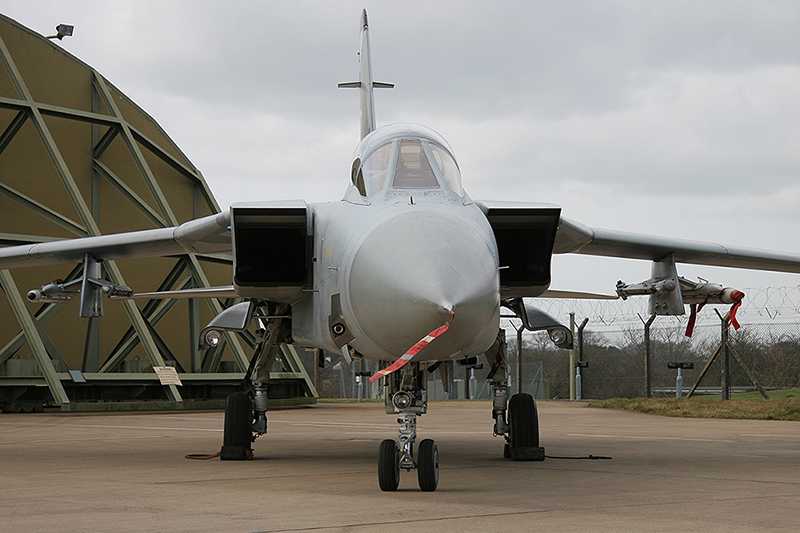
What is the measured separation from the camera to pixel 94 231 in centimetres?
2292

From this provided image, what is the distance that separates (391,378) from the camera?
24.7ft

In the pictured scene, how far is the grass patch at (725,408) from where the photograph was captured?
18047 millimetres

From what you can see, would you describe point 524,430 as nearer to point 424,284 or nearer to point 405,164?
point 405,164

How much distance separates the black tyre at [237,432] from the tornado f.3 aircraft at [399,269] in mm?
16

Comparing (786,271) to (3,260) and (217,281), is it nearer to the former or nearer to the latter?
(3,260)

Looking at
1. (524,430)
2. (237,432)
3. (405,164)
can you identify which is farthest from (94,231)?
(405,164)

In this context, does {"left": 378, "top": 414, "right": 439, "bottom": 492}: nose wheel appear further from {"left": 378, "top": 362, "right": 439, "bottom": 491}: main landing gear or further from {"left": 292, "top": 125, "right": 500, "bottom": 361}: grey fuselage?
{"left": 292, "top": 125, "right": 500, "bottom": 361}: grey fuselage

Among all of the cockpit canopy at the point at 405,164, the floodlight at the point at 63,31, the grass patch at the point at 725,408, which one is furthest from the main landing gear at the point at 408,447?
the floodlight at the point at 63,31

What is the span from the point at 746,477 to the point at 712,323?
15.9 meters

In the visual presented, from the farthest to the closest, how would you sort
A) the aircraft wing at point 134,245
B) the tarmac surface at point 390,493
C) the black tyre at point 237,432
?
the aircraft wing at point 134,245 → the black tyre at point 237,432 → the tarmac surface at point 390,493

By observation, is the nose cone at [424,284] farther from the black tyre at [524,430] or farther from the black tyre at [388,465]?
the black tyre at [524,430]

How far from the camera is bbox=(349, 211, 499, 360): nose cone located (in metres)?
6.12

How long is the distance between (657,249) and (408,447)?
215 inches

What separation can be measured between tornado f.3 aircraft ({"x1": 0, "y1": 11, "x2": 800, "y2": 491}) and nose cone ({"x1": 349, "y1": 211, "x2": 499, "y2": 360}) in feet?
0.04
